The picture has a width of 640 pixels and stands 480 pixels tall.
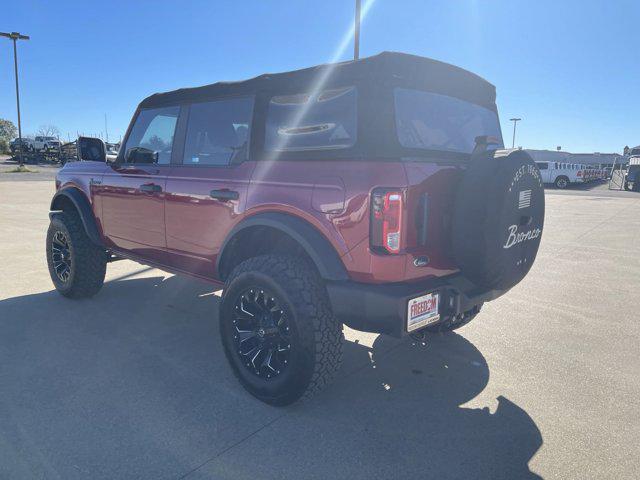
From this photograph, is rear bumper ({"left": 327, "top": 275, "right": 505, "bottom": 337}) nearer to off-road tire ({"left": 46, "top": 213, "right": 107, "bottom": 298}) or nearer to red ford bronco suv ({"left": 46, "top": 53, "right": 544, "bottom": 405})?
red ford bronco suv ({"left": 46, "top": 53, "right": 544, "bottom": 405})

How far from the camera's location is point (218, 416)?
98.4 inches

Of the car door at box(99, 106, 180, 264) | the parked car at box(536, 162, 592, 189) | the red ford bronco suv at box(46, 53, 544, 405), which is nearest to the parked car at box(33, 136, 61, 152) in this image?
the parked car at box(536, 162, 592, 189)

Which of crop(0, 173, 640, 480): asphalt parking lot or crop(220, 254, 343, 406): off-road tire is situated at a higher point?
crop(220, 254, 343, 406): off-road tire

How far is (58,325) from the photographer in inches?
148

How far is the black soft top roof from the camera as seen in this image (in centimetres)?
243

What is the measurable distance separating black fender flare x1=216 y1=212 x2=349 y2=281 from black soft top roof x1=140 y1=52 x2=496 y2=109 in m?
0.82

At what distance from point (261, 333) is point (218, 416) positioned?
51 centimetres

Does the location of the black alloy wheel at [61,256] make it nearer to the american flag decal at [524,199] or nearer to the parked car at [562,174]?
the american flag decal at [524,199]

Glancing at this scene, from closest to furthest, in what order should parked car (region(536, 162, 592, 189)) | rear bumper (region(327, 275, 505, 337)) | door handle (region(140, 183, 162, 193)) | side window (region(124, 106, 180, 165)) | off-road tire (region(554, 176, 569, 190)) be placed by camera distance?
1. rear bumper (region(327, 275, 505, 337))
2. door handle (region(140, 183, 162, 193))
3. side window (region(124, 106, 180, 165))
4. parked car (region(536, 162, 592, 189))
5. off-road tire (region(554, 176, 569, 190))

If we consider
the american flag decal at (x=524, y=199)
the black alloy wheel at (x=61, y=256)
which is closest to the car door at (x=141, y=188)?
the black alloy wheel at (x=61, y=256)

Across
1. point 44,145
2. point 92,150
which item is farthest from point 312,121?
point 44,145

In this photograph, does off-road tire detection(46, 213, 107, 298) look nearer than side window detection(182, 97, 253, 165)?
No

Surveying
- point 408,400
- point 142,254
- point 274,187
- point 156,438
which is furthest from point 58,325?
point 408,400

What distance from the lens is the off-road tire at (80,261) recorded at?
4.28 m
